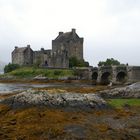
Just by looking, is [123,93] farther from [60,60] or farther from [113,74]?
[60,60]

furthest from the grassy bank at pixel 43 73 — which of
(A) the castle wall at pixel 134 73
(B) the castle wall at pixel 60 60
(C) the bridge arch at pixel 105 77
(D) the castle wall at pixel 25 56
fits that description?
(A) the castle wall at pixel 134 73

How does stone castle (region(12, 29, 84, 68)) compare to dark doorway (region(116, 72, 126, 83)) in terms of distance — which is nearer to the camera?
dark doorway (region(116, 72, 126, 83))

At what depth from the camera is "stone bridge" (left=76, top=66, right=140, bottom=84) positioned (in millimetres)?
89750

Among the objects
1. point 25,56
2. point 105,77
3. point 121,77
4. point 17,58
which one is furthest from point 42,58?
point 121,77

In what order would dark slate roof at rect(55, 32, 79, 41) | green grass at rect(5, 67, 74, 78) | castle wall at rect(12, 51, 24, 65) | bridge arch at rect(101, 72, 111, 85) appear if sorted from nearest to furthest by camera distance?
1. bridge arch at rect(101, 72, 111, 85)
2. green grass at rect(5, 67, 74, 78)
3. dark slate roof at rect(55, 32, 79, 41)
4. castle wall at rect(12, 51, 24, 65)

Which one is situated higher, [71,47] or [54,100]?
[71,47]

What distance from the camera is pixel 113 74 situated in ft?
308

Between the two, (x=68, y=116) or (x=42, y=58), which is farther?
(x=42, y=58)

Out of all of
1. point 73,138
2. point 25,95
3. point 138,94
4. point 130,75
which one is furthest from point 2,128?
point 130,75

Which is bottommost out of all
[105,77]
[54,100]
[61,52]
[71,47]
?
[54,100]

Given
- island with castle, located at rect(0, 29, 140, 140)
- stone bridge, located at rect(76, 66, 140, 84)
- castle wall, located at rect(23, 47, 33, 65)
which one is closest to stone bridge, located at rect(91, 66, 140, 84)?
stone bridge, located at rect(76, 66, 140, 84)

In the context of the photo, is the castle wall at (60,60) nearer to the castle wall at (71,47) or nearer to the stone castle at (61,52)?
the stone castle at (61,52)

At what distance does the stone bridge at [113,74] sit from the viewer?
89.8m

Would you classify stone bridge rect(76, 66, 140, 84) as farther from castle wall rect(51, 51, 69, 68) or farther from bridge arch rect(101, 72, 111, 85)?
castle wall rect(51, 51, 69, 68)
